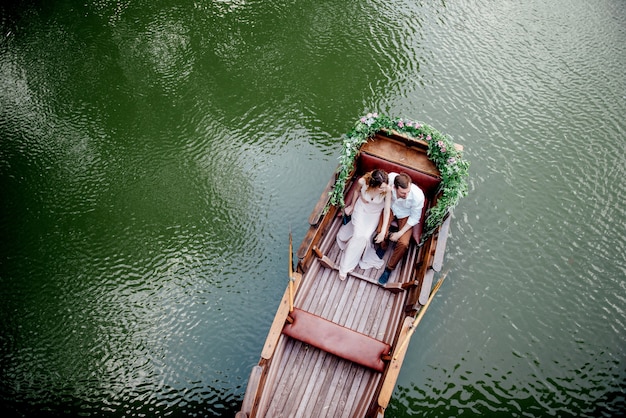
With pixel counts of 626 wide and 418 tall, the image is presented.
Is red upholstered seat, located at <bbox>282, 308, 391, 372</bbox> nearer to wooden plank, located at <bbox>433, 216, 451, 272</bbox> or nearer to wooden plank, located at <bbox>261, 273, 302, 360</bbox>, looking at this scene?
wooden plank, located at <bbox>261, 273, 302, 360</bbox>

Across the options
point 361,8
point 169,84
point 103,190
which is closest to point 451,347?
point 103,190

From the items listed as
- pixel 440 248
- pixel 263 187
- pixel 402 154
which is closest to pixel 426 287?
pixel 440 248

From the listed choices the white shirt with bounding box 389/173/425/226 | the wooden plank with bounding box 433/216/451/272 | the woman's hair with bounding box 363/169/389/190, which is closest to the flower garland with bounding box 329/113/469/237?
the wooden plank with bounding box 433/216/451/272

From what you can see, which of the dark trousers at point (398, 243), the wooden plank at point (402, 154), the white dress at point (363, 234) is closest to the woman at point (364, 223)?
the white dress at point (363, 234)

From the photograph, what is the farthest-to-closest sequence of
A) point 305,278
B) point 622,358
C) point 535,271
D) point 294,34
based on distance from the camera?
1. point 294,34
2. point 535,271
3. point 622,358
4. point 305,278

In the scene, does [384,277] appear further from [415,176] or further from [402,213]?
[415,176]

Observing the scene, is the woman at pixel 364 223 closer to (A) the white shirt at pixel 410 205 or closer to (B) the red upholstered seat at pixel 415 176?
(A) the white shirt at pixel 410 205

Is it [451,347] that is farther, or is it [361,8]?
[361,8]

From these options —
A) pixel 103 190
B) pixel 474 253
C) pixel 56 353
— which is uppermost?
pixel 474 253

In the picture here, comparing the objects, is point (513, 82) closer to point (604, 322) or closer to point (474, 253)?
point (474, 253)
